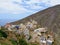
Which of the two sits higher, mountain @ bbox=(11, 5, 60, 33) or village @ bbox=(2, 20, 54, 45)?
mountain @ bbox=(11, 5, 60, 33)

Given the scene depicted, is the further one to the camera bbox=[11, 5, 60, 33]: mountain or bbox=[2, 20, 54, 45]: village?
bbox=[11, 5, 60, 33]: mountain

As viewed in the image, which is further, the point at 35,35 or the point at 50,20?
the point at 50,20

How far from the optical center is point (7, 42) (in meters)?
13.7

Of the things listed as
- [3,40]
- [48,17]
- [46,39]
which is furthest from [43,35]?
[48,17]

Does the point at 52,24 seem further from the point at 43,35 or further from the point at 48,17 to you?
the point at 43,35

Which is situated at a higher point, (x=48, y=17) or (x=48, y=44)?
(x=48, y=17)

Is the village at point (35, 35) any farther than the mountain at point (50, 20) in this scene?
No

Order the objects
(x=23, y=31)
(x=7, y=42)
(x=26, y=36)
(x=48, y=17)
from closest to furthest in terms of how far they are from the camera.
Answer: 1. (x=7, y=42)
2. (x=26, y=36)
3. (x=23, y=31)
4. (x=48, y=17)

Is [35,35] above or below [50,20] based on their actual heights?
below

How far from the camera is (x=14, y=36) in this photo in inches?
604

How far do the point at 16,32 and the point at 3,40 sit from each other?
2.84 m

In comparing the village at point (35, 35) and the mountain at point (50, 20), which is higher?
the mountain at point (50, 20)

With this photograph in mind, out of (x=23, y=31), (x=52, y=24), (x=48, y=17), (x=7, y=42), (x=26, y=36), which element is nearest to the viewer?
(x=7, y=42)

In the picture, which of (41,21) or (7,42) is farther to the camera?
(41,21)
